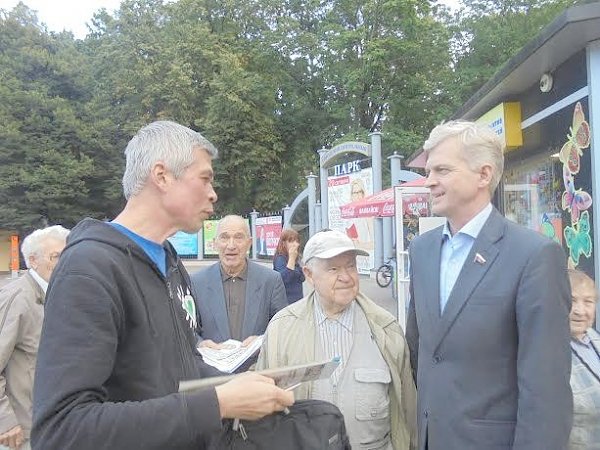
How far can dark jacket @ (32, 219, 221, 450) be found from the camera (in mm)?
1245

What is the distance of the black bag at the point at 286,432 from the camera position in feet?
5.25

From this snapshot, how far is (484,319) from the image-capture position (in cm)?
188

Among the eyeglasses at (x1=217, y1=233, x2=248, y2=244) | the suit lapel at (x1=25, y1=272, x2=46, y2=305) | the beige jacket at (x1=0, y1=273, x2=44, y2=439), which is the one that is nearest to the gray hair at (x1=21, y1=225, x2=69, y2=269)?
the suit lapel at (x1=25, y1=272, x2=46, y2=305)

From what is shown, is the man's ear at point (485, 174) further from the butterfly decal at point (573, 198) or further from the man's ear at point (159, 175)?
the butterfly decal at point (573, 198)

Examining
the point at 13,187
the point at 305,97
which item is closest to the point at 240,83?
the point at 305,97

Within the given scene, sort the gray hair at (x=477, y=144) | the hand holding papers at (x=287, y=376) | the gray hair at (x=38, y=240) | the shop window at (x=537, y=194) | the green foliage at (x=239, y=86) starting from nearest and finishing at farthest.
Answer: the hand holding papers at (x=287, y=376) < the gray hair at (x=477, y=144) < the gray hair at (x=38, y=240) < the shop window at (x=537, y=194) < the green foliage at (x=239, y=86)

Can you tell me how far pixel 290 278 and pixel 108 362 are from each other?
4.90 m

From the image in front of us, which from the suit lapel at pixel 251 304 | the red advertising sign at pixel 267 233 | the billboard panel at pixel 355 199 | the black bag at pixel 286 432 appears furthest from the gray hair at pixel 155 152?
the red advertising sign at pixel 267 233

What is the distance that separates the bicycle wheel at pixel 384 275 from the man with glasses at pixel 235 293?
10.5 meters

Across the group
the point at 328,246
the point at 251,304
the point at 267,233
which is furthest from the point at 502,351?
the point at 267,233

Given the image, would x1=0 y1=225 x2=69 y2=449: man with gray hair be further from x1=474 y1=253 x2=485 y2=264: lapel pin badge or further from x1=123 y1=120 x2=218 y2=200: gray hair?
x1=474 y1=253 x2=485 y2=264: lapel pin badge

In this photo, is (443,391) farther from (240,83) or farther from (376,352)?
(240,83)

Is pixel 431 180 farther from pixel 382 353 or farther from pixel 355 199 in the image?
pixel 355 199

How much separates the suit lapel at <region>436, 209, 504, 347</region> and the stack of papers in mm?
1115
